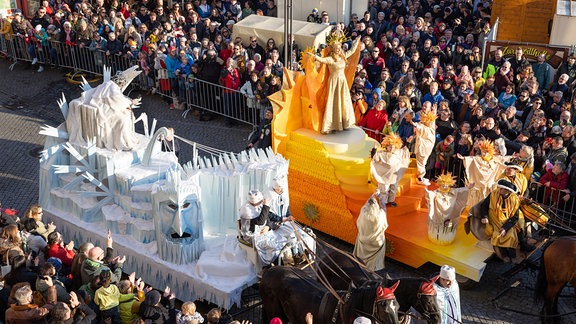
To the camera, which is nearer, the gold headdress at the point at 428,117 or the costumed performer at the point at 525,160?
the costumed performer at the point at 525,160

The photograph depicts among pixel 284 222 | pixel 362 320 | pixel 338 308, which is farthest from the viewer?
pixel 284 222

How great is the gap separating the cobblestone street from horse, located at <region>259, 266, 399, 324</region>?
127 cm

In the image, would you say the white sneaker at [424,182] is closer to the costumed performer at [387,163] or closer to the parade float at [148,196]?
the costumed performer at [387,163]

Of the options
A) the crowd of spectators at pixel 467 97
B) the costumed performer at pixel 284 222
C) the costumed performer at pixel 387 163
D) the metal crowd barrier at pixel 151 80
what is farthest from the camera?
the metal crowd barrier at pixel 151 80

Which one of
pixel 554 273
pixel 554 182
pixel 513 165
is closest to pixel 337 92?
pixel 513 165

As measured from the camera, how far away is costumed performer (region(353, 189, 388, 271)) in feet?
33.9

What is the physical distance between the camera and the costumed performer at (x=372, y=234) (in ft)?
33.9

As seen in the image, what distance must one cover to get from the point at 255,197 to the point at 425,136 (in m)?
3.62

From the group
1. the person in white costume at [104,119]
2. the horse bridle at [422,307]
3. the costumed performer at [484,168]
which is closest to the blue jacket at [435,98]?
the costumed performer at [484,168]

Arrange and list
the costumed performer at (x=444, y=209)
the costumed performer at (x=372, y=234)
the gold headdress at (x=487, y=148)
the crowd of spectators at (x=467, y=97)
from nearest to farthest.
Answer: the costumed performer at (x=372, y=234)
the costumed performer at (x=444, y=209)
the gold headdress at (x=487, y=148)
the crowd of spectators at (x=467, y=97)

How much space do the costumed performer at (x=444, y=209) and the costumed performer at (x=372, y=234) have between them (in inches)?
27.5

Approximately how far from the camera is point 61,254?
373 inches

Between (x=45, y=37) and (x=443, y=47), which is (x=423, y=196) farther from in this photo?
(x=45, y=37)

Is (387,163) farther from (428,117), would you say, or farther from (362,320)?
(362,320)
